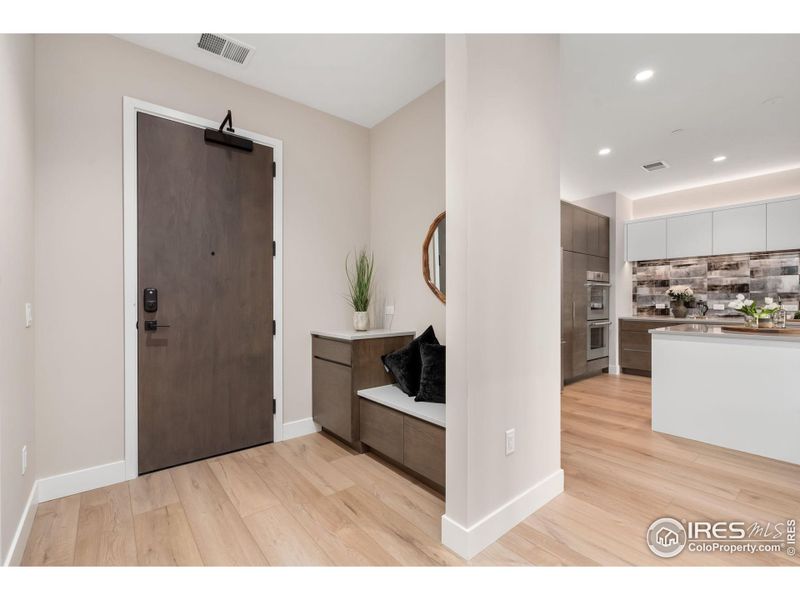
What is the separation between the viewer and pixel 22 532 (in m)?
1.62

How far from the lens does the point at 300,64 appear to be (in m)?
2.51

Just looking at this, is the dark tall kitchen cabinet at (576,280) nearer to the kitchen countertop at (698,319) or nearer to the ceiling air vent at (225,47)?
the kitchen countertop at (698,319)

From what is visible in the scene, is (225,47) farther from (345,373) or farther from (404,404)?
(404,404)

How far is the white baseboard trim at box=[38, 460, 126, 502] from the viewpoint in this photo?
2.03m

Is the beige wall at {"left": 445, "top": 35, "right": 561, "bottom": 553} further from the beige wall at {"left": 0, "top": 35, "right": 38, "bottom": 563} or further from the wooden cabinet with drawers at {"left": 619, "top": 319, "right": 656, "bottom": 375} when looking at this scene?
the wooden cabinet with drawers at {"left": 619, "top": 319, "right": 656, "bottom": 375}

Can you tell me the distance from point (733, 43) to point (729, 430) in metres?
2.55

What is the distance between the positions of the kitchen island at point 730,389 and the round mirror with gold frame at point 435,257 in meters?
1.85

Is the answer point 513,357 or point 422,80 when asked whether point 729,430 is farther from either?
point 422,80

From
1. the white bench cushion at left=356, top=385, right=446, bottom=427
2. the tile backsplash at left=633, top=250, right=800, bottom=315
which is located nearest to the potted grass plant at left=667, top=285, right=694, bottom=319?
the tile backsplash at left=633, top=250, right=800, bottom=315

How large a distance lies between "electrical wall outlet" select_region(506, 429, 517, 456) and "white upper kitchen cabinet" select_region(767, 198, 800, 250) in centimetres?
502

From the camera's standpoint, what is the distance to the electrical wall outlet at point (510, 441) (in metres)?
1.76

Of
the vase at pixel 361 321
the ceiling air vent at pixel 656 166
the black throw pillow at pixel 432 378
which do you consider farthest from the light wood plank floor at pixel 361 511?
the ceiling air vent at pixel 656 166

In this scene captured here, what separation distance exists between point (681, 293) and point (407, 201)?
4689mm

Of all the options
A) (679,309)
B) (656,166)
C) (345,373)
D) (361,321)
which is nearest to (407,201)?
(361,321)
